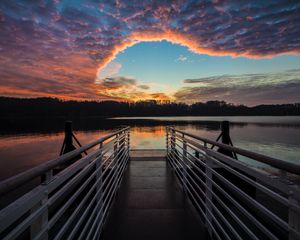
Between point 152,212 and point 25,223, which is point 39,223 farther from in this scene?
point 152,212

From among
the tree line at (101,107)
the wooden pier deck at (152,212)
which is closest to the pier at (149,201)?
the wooden pier deck at (152,212)

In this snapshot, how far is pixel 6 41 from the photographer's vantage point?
1012 centimetres

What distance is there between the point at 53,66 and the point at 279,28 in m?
13.1

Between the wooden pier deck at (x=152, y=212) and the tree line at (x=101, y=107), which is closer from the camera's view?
the wooden pier deck at (x=152, y=212)

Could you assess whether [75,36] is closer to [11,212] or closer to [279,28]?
[279,28]

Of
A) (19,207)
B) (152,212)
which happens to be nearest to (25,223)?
(19,207)

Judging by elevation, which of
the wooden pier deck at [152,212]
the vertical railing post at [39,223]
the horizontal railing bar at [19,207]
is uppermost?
the horizontal railing bar at [19,207]

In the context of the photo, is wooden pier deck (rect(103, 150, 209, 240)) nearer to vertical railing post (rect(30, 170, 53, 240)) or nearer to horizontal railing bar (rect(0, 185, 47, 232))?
vertical railing post (rect(30, 170, 53, 240))

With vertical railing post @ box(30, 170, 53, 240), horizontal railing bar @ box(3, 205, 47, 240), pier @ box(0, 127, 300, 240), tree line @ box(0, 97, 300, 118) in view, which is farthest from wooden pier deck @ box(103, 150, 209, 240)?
tree line @ box(0, 97, 300, 118)

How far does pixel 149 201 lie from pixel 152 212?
372mm

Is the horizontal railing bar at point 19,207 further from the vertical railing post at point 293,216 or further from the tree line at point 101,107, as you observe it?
the tree line at point 101,107

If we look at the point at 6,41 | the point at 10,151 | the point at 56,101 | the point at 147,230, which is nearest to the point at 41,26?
the point at 6,41

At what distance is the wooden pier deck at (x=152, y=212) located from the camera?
7.66 ft

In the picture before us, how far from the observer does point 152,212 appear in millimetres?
2859
